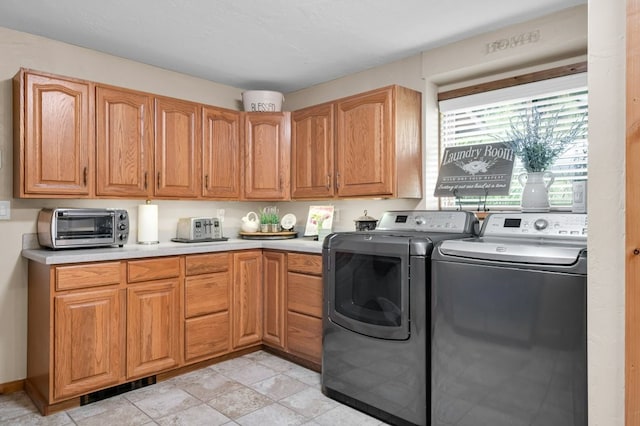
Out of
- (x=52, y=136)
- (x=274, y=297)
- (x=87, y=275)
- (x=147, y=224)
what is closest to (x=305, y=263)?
(x=274, y=297)

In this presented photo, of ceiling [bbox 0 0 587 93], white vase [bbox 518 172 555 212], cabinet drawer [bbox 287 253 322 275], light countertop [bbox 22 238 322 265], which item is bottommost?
cabinet drawer [bbox 287 253 322 275]

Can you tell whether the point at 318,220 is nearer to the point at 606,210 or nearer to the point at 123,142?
the point at 123,142

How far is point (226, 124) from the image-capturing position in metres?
3.63

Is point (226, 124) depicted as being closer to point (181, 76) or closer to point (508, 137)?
point (181, 76)

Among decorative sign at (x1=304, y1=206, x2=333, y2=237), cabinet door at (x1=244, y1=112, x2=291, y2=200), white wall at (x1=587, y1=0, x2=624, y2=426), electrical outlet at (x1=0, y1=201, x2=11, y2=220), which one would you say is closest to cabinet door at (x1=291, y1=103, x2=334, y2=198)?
cabinet door at (x1=244, y1=112, x2=291, y2=200)

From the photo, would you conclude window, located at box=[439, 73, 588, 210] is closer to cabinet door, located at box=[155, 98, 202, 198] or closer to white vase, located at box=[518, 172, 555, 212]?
white vase, located at box=[518, 172, 555, 212]

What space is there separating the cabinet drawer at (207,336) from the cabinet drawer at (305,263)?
635 millimetres

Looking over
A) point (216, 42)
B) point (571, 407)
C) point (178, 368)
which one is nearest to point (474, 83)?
point (216, 42)

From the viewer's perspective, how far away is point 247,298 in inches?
134

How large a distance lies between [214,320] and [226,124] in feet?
5.30

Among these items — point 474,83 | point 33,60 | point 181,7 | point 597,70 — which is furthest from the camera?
point 474,83

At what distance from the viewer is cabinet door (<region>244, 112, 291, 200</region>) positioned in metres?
3.75

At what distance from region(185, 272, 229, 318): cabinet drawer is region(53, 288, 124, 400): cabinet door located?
1.61 ft

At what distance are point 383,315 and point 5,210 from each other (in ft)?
8.18
